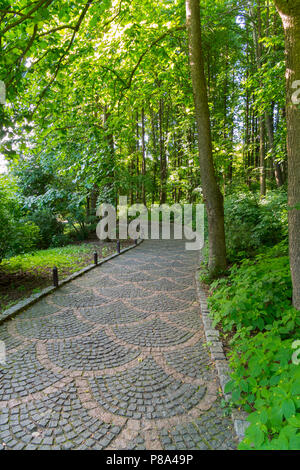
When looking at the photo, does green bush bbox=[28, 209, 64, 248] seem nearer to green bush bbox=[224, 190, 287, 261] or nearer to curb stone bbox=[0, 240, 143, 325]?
curb stone bbox=[0, 240, 143, 325]

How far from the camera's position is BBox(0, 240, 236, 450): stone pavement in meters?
2.16

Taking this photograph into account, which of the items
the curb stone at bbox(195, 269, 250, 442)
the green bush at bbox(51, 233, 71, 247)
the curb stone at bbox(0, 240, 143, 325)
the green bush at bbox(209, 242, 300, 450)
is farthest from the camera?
the green bush at bbox(51, 233, 71, 247)

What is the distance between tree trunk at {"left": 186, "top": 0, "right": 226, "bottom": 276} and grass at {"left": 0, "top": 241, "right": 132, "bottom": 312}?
4420 mm

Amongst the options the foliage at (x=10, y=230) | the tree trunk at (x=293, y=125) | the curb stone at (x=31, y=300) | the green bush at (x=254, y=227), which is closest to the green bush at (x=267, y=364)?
the tree trunk at (x=293, y=125)

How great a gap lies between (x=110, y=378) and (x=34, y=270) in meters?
5.49

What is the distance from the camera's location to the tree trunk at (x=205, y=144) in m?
5.27

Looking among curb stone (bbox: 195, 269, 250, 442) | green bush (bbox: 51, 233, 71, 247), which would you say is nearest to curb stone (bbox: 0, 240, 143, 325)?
curb stone (bbox: 195, 269, 250, 442)

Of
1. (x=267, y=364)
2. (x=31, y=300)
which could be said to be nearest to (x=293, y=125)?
(x=267, y=364)

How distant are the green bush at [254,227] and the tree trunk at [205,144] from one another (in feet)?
2.10

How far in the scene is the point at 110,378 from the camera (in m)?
2.91

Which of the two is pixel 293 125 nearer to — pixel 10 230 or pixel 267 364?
pixel 267 364

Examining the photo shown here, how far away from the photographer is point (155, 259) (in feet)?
31.2

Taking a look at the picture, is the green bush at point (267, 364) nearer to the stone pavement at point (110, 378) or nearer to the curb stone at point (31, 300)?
the stone pavement at point (110, 378)
